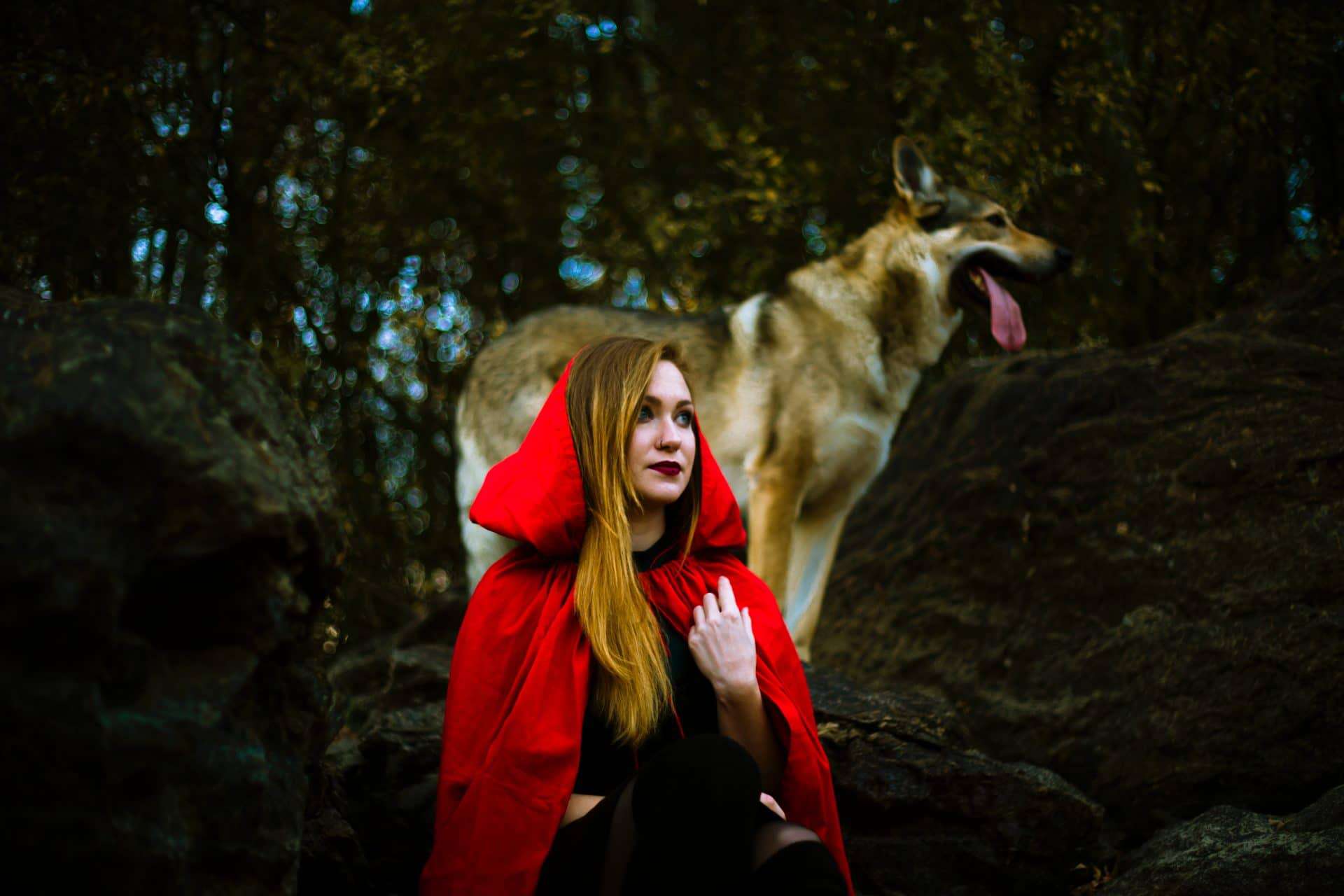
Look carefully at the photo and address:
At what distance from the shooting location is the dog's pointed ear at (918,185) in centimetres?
596

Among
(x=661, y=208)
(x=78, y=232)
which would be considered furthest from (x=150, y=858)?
(x=661, y=208)

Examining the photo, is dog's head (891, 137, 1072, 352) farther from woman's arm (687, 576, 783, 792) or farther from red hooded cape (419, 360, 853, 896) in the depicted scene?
woman's arm (687, 576, 783, 792)

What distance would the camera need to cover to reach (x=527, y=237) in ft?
27.3

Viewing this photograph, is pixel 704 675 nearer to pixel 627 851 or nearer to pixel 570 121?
pixel 627 851

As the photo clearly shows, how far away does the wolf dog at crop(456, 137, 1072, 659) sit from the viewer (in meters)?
5.68

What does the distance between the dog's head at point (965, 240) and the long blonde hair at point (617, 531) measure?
3.64 meters

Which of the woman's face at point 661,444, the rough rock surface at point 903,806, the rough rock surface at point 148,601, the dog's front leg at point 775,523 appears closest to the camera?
the rough rock surface at point 148,601

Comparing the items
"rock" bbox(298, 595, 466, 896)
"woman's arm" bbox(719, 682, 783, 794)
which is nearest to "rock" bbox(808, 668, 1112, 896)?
"woman's arm" bbox(719, 682, 783, 794)

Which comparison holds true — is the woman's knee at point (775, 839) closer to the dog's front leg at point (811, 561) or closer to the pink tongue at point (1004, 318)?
the dog's front leg at point (811, 561)

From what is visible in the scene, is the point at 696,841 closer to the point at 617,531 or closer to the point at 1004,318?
the point at 617,531

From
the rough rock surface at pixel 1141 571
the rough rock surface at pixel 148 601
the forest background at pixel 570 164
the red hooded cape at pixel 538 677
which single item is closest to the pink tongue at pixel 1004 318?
the rough rock surface at pixel 1141 571

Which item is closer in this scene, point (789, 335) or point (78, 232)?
point (78, 232)

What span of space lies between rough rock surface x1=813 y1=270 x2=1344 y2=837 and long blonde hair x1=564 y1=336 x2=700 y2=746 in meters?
2.41

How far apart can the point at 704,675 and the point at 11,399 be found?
1.53m
